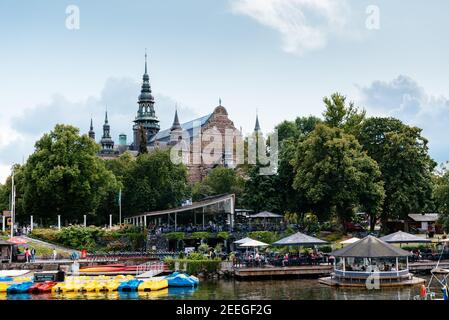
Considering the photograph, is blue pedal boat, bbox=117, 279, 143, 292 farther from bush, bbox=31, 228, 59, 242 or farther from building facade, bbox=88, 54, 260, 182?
building facade, bbox=88, 54, 260, 182

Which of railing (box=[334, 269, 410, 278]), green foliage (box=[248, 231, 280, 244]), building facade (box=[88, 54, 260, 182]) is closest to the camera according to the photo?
railing (box=[334, 269, 410, 278])

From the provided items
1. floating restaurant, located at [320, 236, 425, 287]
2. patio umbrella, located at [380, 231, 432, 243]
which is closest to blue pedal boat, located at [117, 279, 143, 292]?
floating restaurant, located at [320, 236, 425, 287]

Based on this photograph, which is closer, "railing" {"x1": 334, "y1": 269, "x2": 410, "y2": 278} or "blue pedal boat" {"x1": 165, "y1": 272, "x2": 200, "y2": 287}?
"railing" {"x1": 334, "y1": 269, "x2": 410, "y2": 278}

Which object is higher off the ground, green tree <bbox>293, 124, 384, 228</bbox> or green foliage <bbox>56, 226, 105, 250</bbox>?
green tree <bbox>293, 124, 384, 228</bbox>

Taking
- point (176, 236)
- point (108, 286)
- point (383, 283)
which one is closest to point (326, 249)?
point (176, 236)

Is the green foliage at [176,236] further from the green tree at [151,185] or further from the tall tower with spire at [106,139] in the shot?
the tall tower with spire at [106,139]

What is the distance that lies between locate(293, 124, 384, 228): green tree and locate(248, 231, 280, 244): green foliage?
591 cm

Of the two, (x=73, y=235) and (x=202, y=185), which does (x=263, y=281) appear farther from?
(x=202, y=185)

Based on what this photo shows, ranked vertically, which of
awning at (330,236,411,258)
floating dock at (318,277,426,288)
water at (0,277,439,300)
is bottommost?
water at (0,277,439,300)

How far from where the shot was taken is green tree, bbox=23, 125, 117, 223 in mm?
54938

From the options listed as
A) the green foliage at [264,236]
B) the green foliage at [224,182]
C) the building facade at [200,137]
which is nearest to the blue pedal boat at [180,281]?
the green foliage at [264,236]

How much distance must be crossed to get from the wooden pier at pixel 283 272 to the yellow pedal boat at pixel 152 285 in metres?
6.25
